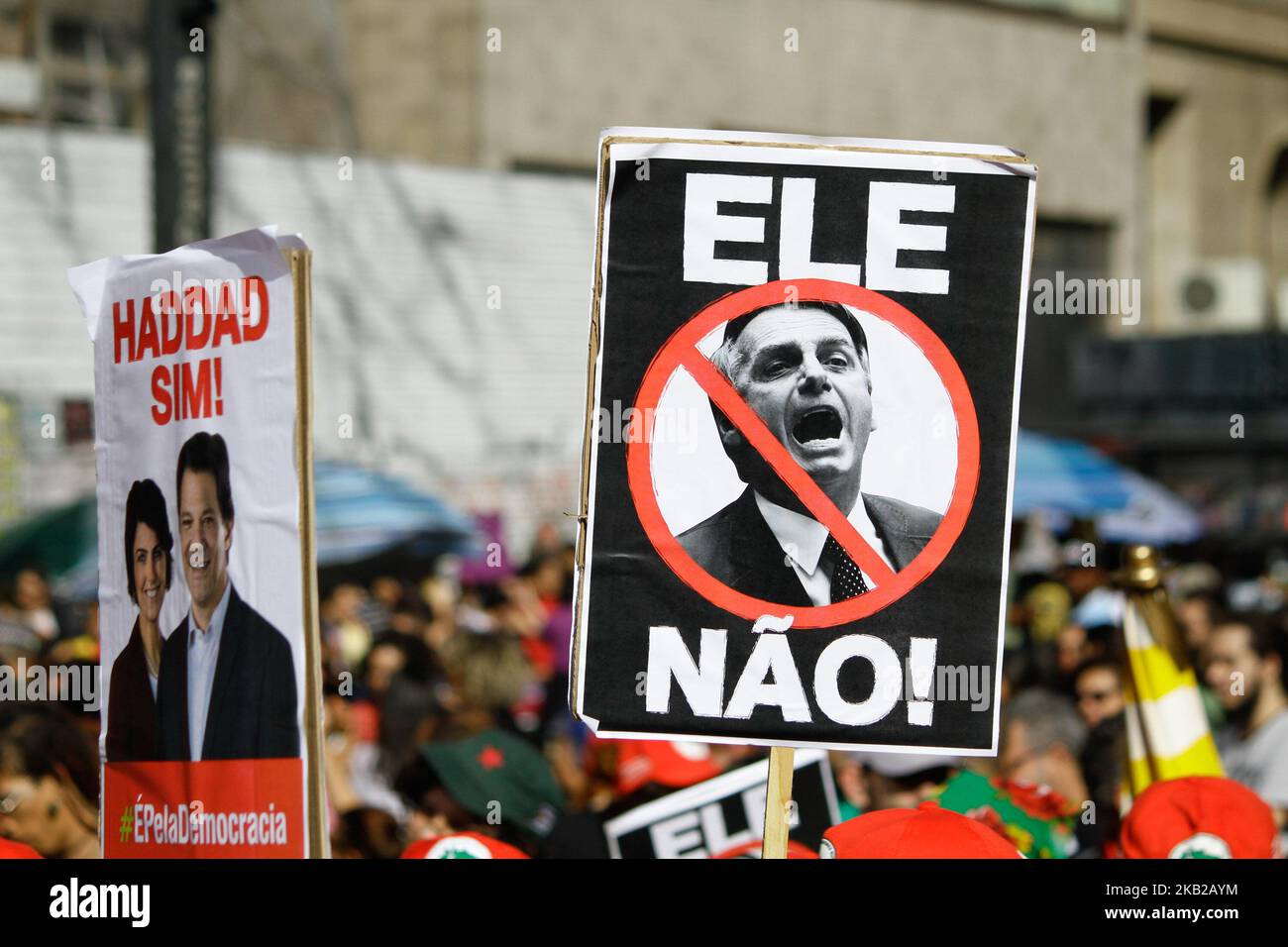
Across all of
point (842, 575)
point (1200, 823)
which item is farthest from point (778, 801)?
point (1200, 823)

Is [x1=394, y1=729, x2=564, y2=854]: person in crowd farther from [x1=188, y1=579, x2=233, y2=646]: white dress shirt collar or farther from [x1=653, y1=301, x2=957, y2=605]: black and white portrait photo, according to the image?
[x1=653, y1=301, x2=957, y2=605]: black and white portrait photo

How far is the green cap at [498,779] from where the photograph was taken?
16.3 feet

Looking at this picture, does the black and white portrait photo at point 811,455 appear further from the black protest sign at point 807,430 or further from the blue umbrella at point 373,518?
the blue umbrella at point 373,518

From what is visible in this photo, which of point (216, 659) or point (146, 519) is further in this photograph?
point (146, 519)

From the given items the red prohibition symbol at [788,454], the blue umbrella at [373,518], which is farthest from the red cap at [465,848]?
the blue umbrella at [373,518]

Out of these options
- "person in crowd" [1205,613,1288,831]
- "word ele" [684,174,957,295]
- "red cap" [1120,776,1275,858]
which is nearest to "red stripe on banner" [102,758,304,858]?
"word ele" [684,174,957,295]

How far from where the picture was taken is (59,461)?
620 inches

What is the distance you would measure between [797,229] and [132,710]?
5.62 feet

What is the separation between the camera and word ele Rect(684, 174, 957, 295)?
11.0 feet

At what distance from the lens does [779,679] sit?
3299 mm

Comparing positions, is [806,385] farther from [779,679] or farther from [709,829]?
[709,829]

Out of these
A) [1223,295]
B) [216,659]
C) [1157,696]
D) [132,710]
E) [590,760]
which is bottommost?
[590,760]

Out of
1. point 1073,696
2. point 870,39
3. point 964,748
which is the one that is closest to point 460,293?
point 870,39
